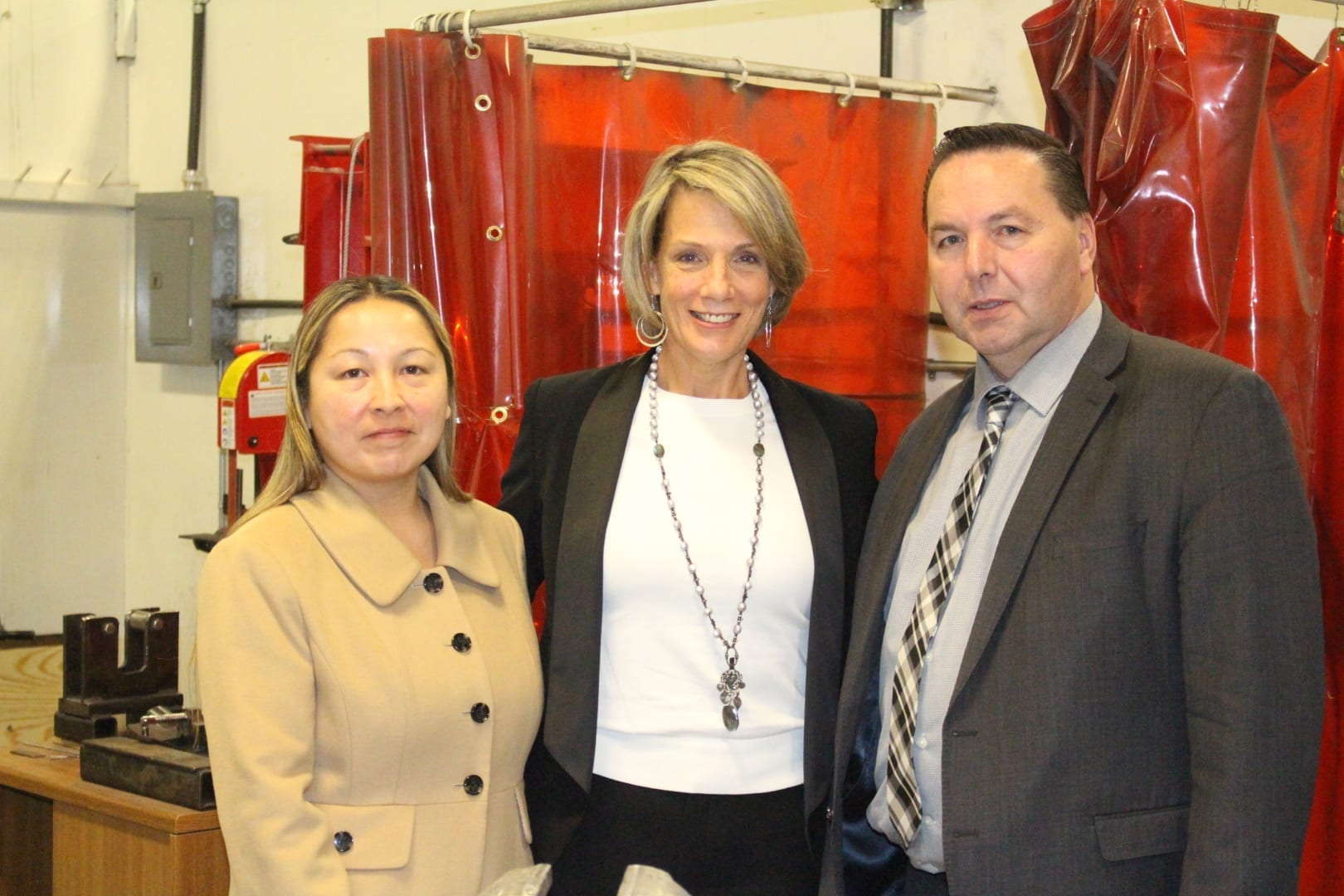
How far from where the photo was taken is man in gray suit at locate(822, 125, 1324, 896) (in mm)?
1524

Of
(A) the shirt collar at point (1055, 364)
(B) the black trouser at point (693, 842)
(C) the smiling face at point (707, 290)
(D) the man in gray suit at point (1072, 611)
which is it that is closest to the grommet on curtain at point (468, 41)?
(C) the smiling face at point (707, 290)

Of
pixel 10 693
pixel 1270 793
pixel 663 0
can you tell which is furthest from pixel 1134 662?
pixel 10 693

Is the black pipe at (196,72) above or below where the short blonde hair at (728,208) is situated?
above

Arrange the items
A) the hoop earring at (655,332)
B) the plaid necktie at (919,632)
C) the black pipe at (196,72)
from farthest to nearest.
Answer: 1. the black pipe at (196,72)
2. the hoop earring at (655,332)
3. the plaid necktie at (919,632)

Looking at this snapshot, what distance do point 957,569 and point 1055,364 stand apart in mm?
299

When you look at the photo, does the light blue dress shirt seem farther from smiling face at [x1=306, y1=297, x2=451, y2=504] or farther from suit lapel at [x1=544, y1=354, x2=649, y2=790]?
smiling face at [x1=306, y1=297, x2=451, y2=504]

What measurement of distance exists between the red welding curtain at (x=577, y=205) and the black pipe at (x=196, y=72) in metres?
2.94

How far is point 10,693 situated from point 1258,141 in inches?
136

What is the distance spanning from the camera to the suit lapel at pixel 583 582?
1931 millimetres

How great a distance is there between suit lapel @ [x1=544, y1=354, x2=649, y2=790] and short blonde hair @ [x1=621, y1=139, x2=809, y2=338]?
0.21m

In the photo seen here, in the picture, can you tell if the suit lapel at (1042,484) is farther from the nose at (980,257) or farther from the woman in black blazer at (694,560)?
the woman in black blazer at (694,560)

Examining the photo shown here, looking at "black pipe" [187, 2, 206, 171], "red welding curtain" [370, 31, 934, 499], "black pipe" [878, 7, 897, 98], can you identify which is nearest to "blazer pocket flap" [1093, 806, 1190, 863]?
"red welding curtain" [370, 31, 934, 499]

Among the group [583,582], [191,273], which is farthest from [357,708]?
[191,273]

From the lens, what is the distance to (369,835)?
5.68ft
